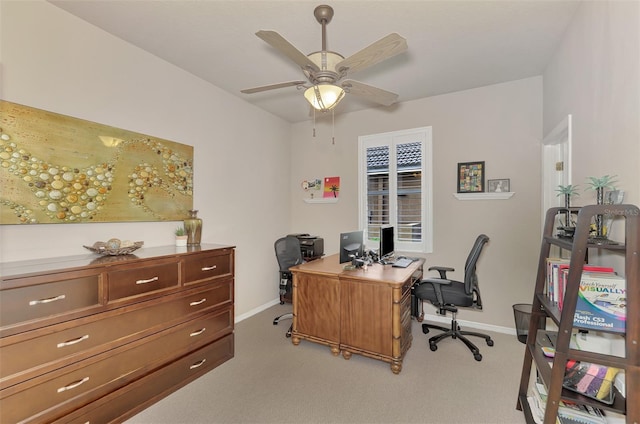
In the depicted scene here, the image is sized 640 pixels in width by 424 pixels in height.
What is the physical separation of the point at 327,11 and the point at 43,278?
8.19 ft

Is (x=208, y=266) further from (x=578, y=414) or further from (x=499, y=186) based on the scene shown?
(x=499, y=186)

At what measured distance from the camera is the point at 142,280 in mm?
2023

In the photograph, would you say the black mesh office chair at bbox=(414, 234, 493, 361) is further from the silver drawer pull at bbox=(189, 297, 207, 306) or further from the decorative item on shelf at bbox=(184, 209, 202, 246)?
the decorative item on shelf at bbox=(184, 209, 202, 246)

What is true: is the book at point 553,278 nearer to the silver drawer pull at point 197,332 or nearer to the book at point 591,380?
the book at point 591,380

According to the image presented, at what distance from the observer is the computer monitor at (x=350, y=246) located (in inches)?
121

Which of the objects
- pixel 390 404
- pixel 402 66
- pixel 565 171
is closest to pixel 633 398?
pixel 390 404

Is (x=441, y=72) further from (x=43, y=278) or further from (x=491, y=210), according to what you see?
(x=43, y=278)

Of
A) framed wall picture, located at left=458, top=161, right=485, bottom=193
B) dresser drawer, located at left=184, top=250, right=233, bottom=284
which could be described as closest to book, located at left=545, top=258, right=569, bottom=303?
framed wall picture, located at left=458, top=161, right=485, bottom=193

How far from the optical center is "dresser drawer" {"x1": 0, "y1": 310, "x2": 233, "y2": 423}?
1.50m

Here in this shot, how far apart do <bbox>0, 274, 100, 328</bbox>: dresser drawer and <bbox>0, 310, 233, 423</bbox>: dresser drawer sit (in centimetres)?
→ 35

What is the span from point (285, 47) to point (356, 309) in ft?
7.29

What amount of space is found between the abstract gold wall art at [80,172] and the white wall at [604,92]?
345 cm

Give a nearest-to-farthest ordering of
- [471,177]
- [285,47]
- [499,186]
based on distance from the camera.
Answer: [285,47]
[499,186]
[471,177]

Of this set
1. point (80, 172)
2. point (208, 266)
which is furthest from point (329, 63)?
point (80, 172)
